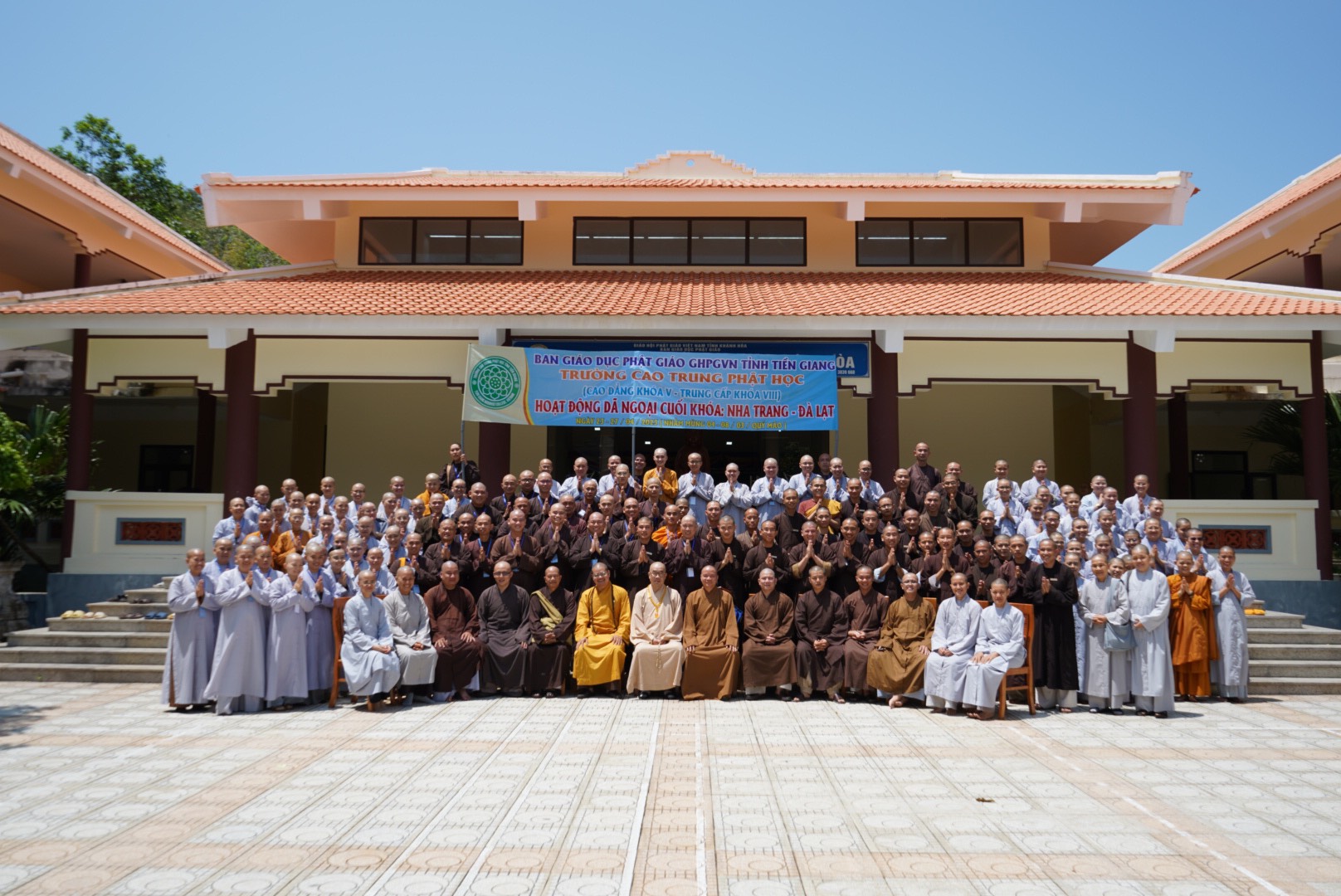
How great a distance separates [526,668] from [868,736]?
343 centimetres

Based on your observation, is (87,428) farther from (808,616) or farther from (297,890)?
(297,890)

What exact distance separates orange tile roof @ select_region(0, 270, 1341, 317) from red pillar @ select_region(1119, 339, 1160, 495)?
2.38ft

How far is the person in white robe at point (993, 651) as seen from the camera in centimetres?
870

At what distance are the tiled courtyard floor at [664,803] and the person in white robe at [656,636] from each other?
2.73 ft

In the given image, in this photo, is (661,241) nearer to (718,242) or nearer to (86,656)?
(718,242)

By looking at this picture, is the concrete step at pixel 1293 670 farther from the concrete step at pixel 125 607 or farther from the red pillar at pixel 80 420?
the red pillar at pixel 80 420

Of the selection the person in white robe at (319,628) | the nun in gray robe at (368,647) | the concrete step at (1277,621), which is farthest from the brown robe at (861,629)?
the person in white robe at (319,628)

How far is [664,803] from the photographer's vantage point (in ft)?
19.2

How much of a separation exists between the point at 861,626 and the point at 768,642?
0.91 m

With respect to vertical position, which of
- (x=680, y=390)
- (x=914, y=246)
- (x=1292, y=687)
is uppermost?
(x=914, y=246)

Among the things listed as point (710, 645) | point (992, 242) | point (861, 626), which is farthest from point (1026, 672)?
point (992, 242)

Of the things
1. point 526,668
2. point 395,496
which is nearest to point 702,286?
point 395,496

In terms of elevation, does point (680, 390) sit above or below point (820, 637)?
above

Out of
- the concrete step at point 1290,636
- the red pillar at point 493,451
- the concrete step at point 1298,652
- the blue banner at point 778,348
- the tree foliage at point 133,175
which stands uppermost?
the tree foliage at point 133,175
